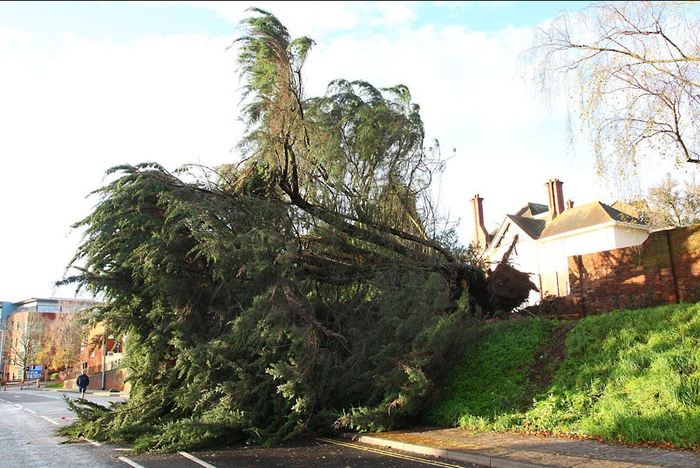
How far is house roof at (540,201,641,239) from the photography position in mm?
36938

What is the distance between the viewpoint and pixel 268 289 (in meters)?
11.8

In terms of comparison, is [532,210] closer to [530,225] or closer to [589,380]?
[530,225]

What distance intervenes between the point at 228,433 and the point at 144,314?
4051 millimetres

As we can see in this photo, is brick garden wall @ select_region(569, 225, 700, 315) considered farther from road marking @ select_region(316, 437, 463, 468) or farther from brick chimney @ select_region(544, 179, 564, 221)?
brick chimney @ select_region(544, 179, 564, 221)

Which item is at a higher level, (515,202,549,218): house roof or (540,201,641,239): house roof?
(515,202,549,218): house roof

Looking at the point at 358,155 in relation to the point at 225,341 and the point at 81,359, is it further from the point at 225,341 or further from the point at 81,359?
the point at 81,359

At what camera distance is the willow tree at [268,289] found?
1114 centimetres

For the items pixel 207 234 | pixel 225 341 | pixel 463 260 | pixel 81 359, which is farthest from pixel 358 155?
pixel 81 359

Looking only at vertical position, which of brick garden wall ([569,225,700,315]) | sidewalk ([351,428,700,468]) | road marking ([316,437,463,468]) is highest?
brick garden wall ([569,225,700,315])

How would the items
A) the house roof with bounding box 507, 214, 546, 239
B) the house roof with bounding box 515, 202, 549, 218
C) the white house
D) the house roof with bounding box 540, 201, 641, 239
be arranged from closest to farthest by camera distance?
1. the white house
2. the house roof with bounding box 540, 201, 641, 239
3. the house roof with bounding box 507, 214, 546, 239
4. the house roof with bounding box 515, 202, 549, 218

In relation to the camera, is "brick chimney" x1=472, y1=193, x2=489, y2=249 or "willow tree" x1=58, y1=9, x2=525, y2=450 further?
"brick chimney" x1=472, y1=193, x2=489, y2=249

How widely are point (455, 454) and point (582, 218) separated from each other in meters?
34.1

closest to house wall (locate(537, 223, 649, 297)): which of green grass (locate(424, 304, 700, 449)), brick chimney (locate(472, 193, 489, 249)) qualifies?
brick chimney (locate(472, 193, 489, 249))

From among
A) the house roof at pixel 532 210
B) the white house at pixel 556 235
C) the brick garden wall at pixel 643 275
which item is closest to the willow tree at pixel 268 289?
the brick garden wall at pixel 643 275
